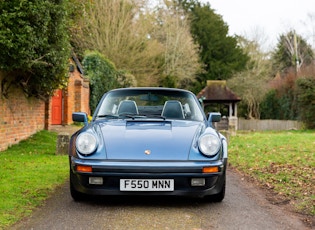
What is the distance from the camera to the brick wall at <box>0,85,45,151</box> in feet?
35.8

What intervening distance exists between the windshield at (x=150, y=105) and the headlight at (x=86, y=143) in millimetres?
969

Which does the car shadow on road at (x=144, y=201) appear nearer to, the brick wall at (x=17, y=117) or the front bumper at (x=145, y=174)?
the front bumper at (x=145, y=174)

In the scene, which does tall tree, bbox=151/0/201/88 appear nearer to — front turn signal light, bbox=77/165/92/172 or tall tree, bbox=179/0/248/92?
tall tree, bbox=179/0/248/92

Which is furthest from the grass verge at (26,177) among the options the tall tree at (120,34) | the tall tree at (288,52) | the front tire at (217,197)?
the tall tree at (288,52)

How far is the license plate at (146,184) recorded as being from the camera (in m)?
4.79

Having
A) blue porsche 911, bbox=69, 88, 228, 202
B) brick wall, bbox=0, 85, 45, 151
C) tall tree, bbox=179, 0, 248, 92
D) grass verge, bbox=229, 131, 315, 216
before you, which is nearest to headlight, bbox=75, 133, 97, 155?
blue porsche 911, bbox=69, 88, 228, 202

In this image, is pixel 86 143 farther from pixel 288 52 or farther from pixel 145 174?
pixel 288 52

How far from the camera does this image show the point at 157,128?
5.40m

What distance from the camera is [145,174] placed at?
187 inches

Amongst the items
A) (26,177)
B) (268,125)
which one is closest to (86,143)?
(26,177)

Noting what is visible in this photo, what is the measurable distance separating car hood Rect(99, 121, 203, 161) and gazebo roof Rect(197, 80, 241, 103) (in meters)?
25.4

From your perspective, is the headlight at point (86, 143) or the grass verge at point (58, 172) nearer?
the headlight at point (86, 143)

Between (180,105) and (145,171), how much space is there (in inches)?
67.6

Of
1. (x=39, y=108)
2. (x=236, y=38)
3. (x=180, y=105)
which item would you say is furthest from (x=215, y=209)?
(x=236, y=38)
